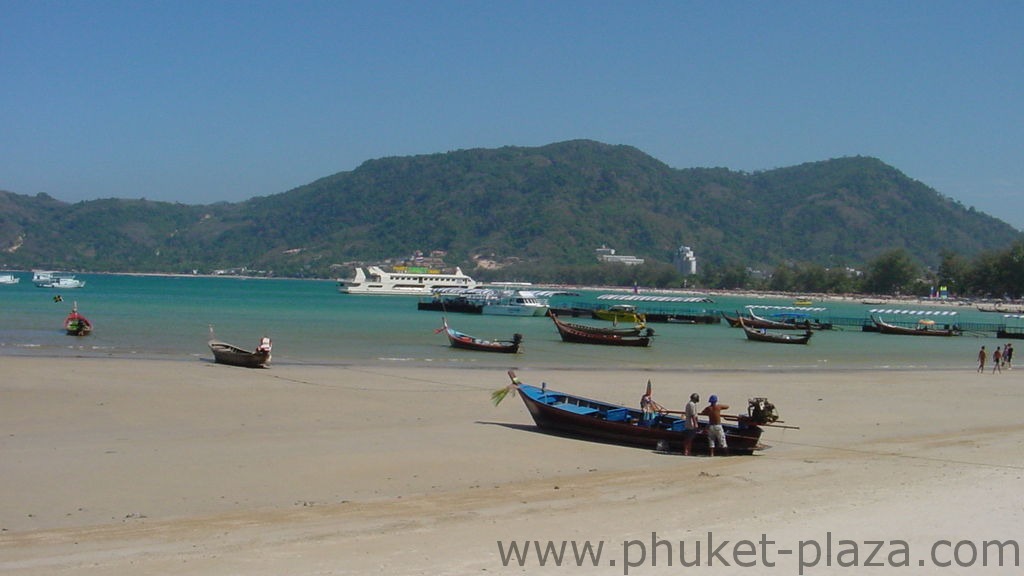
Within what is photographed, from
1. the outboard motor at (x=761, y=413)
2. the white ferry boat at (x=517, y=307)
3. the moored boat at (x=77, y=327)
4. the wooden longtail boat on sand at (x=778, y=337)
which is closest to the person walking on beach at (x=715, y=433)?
the outboard motor at (x=761, y=413)

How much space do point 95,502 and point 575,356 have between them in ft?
98.7

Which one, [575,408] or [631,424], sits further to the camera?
[575,408]

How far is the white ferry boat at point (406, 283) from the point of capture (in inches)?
5404

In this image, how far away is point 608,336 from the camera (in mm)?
48312

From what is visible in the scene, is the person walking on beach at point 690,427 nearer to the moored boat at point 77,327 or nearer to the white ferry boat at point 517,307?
the moored boat at point 77,327

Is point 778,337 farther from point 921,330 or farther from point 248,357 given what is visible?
point 248,357

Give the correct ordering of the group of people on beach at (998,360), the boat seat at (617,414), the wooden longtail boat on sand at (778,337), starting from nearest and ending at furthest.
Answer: the boat seat at (617,414) → the group of people on beach at (998,360) → the wooden longtail boat on sand at (778,337)

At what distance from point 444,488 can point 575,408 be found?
5429 millimetres

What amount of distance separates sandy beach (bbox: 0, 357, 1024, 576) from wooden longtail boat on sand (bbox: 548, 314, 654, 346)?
78.9 feet

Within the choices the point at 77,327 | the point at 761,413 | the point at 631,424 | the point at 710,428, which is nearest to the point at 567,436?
the point at 631,424

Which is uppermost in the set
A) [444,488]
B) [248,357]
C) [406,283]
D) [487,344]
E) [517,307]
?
[406,283]

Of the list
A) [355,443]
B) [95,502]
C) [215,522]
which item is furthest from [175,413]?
[215,522]

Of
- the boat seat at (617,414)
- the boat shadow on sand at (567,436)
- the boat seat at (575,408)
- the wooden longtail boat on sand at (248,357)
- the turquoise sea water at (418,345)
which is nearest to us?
the boat shadow on sand at (567,436)

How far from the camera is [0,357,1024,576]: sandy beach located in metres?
8.91
